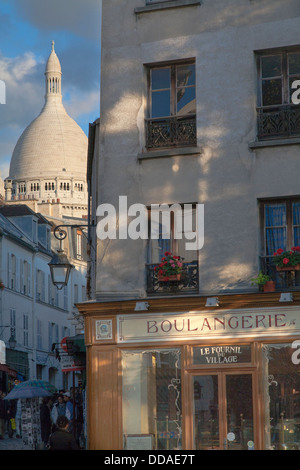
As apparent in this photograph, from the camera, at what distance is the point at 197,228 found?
18.5 metres

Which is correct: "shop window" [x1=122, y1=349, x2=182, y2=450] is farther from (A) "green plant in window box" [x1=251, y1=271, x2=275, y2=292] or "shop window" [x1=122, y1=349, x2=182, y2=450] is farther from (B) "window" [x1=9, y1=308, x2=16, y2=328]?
(B) "window" [x1=9, y1=308, x2=16, y2=328]

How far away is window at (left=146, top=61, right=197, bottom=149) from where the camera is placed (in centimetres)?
1900

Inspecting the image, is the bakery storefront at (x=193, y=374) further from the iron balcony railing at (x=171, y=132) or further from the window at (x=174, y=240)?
the iron balcony railing at (x=171, y=132)

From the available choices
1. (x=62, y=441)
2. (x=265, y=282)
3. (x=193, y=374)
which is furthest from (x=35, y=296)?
(x=62, y=441)

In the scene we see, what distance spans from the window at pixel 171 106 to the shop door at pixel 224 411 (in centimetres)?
452

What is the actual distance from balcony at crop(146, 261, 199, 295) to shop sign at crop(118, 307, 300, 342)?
0.64m

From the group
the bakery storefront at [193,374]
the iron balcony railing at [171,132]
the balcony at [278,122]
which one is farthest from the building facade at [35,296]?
the balcony at [278,122]

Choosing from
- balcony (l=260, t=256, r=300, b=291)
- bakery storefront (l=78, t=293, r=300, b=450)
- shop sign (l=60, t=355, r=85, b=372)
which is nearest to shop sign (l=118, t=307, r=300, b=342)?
bakery storefront (l=78, t=293, r=300, b=450)

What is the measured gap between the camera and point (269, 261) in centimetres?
1811

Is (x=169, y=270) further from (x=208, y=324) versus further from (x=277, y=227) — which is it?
(x=277, y=227)

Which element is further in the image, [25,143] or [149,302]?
[25,143]

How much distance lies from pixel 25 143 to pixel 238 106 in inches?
7120

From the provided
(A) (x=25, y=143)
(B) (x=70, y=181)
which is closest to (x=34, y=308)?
(B) (x=70, y=181)
